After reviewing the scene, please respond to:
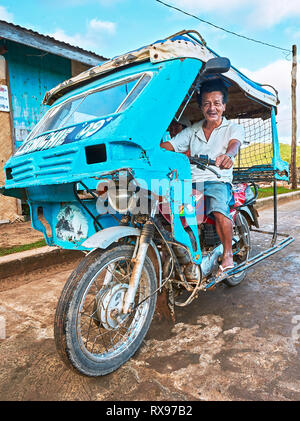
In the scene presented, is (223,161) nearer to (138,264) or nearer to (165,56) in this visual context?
(165,56)

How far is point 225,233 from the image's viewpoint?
2648 mm

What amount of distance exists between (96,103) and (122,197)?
972 millimetres

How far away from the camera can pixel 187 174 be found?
225 cm

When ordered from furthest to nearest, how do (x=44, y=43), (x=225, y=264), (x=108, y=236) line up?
(x=44, y=43)
(x=225, y=264)
(x=108, y=236)

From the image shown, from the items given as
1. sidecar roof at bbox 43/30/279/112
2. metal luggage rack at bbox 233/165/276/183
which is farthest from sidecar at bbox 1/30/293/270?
metal luggage rack at bbox 233/165/276/183

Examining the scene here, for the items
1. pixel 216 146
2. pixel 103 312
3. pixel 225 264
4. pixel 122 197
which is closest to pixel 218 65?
pixel 216 146

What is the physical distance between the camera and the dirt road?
5.88 feet

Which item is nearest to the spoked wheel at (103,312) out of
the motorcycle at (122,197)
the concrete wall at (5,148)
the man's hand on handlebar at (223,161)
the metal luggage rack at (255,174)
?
the motorcycle at (122,197)

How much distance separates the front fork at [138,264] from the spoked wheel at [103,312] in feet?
0.33

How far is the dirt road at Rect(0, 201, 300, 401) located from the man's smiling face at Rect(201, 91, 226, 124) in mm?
1792

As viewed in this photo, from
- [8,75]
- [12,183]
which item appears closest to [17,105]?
[8,75]

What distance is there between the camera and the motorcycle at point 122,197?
1861 mm
